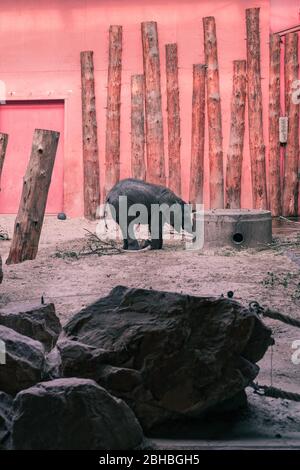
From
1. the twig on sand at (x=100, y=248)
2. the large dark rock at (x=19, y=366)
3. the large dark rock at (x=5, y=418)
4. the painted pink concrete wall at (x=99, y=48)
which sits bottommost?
the large dark rock at (x=5, y=418)

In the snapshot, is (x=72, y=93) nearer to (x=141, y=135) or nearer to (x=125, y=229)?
(x=141, y=135)

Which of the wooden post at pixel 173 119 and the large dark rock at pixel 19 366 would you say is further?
the wooden post at pixel 173 119

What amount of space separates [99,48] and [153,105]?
1303 mm

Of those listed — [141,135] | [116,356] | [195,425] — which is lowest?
[195,425]

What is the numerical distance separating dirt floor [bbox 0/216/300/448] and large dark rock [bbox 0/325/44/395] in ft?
4.64

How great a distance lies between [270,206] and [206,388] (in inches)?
350

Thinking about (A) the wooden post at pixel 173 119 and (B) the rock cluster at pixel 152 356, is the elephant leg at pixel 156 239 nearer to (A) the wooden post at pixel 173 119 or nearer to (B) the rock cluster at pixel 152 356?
(A) the wooden post at pixel 173 119

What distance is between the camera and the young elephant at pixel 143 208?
8273mm

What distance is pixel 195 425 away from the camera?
3303mm

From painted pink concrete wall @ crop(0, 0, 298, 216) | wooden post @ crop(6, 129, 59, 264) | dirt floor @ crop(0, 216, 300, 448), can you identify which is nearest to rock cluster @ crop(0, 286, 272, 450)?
dirt floor @ crop(0, 216, 300, 448)

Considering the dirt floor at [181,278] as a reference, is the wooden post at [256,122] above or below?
above

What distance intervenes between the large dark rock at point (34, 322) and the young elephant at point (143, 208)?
404cm
